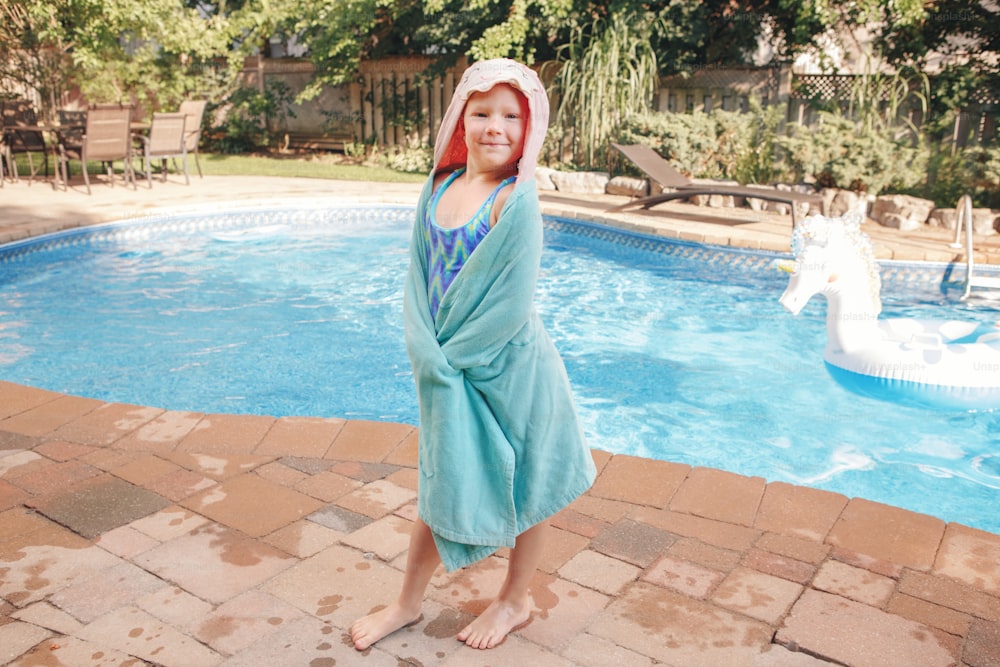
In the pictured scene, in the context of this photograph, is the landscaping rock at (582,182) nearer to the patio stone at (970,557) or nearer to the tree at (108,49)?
the tree at (108,49)

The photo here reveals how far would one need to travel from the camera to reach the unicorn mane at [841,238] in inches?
177

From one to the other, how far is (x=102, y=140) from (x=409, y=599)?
9.01 metres

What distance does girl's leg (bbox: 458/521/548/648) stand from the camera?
2.00m

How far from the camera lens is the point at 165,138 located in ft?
33.2

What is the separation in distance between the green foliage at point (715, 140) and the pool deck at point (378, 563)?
7707 mm

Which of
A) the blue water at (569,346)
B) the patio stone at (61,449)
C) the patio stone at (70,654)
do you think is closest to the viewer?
the patio stone at (70,654)

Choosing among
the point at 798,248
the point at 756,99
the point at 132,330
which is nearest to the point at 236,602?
the point at 798,248

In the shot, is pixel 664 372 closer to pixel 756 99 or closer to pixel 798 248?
pixel 798 248

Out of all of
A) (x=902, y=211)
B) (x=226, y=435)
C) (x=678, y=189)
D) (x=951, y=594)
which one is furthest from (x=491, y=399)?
(x=902, y=211)

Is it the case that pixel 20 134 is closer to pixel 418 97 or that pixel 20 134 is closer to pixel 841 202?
pixel 418 97

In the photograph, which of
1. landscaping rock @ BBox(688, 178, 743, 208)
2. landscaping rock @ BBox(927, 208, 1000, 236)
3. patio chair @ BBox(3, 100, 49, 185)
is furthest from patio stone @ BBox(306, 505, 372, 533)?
patio chair @ BBox(3, 100, 49, 185)

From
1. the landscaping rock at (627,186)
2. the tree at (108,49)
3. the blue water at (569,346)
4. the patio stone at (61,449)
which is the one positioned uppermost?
the tree at (108,49)

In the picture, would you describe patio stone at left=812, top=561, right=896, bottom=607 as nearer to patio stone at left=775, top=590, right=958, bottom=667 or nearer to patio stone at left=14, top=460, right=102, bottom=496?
patio stone at left=775, top=590, right=958, bottom=667

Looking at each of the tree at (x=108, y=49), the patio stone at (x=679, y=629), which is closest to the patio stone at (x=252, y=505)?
the patio stone at (x=679, y=629)
